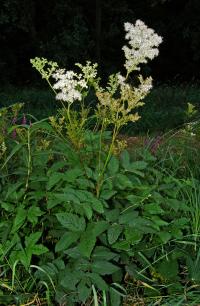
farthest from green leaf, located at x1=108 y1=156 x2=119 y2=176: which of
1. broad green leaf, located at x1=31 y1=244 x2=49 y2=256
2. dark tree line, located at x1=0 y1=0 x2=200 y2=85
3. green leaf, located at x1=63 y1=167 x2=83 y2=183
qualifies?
dark tree line, located at x1=0 y1=0 x2=200 y2=85

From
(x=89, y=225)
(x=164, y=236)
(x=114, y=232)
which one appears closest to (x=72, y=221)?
(x=89, y=225)

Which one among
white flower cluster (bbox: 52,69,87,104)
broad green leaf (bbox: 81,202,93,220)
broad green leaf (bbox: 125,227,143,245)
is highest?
white flower cluster (bbox: 52,69,87,104)

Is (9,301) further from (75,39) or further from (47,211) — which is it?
(75,39)

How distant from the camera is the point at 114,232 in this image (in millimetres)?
2545

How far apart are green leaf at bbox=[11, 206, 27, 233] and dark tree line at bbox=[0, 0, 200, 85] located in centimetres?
1644

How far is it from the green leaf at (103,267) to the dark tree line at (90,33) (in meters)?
16.6

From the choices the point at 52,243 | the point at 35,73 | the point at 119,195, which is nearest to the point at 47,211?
the point at 52,243

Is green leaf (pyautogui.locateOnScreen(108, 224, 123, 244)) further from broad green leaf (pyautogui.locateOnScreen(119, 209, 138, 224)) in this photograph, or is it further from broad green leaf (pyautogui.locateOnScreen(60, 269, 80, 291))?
broad green leaf (pyautogui.locateOnScreen(60, 269, 80, 291))

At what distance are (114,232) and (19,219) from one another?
0.42m

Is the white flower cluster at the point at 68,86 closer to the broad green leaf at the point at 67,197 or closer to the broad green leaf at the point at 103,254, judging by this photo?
the broad green leaf at the point at 67,197

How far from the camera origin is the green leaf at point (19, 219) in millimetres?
2596

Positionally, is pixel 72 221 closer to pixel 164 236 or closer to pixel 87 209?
pixel 87 209

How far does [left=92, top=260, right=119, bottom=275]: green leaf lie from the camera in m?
2.49

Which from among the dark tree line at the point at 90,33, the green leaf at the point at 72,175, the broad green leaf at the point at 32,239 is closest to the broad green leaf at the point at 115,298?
the broad green leaf at the point at 32,239
